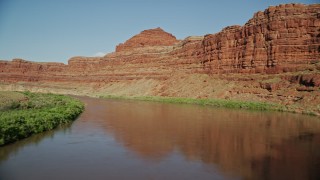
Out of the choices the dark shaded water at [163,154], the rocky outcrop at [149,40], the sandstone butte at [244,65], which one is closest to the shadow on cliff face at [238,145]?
the dark shaded water at [163,154]

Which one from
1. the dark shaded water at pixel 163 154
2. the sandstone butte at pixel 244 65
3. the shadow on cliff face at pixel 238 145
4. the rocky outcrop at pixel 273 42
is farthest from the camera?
the rocky outcrop at pixel 273 42

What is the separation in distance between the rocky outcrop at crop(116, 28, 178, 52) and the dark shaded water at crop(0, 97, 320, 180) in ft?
352

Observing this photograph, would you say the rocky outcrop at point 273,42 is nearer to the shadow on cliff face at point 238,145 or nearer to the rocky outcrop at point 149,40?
the shadow on cliff face at point 238,145

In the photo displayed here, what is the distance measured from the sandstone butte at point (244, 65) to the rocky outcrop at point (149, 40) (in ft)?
84.9

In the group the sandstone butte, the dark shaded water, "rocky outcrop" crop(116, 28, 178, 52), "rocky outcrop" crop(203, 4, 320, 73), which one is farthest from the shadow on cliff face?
"rocky outcrop" crop(116, 28, 178, 52)

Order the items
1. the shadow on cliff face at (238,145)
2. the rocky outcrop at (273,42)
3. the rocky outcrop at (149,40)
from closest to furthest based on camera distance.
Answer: the shadow on cliff face at (238,145) → the rocky outcrop at (273,42) → the rocky outcrop at (149,40)

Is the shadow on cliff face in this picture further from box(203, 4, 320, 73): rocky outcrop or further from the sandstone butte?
box(203, 4, 320, 73): rocky outcrop

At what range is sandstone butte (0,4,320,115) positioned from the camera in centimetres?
4784

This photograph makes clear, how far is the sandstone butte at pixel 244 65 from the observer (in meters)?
47.8

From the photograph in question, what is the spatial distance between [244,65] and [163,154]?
154 ft

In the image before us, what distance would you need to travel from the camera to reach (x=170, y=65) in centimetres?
8469

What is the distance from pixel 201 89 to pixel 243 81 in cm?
981

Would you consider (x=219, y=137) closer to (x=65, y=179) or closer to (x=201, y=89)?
(x=65, y=179)

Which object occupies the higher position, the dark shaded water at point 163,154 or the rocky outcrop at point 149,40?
the rocky outcrop at point 149,40
